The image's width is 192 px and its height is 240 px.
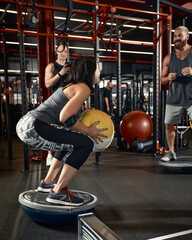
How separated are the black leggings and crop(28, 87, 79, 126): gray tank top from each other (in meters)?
0.05

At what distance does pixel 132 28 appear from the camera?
7.95 metres

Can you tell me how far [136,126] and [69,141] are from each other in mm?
2775

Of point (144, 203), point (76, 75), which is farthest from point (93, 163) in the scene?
point (76, 75)

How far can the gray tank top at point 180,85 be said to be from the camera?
9.59 ft

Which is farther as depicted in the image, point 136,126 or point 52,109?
point 136,126

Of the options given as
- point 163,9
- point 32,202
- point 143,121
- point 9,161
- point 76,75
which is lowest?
point 9,161

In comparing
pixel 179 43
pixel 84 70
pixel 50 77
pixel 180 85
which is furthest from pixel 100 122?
pixel 179 43

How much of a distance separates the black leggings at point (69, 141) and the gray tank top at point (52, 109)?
0.15 feet

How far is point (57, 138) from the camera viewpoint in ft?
5.41

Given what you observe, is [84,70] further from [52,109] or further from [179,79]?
[179,79]

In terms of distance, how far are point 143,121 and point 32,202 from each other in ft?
9.68

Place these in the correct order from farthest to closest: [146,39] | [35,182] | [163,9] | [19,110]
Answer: [146,39] → [19,110] → [163,9] → [35,182]

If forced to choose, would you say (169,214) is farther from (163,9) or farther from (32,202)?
(163,9)

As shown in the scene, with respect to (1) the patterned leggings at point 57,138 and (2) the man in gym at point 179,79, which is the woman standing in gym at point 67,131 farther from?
(2) the man in gym at point 179,79
